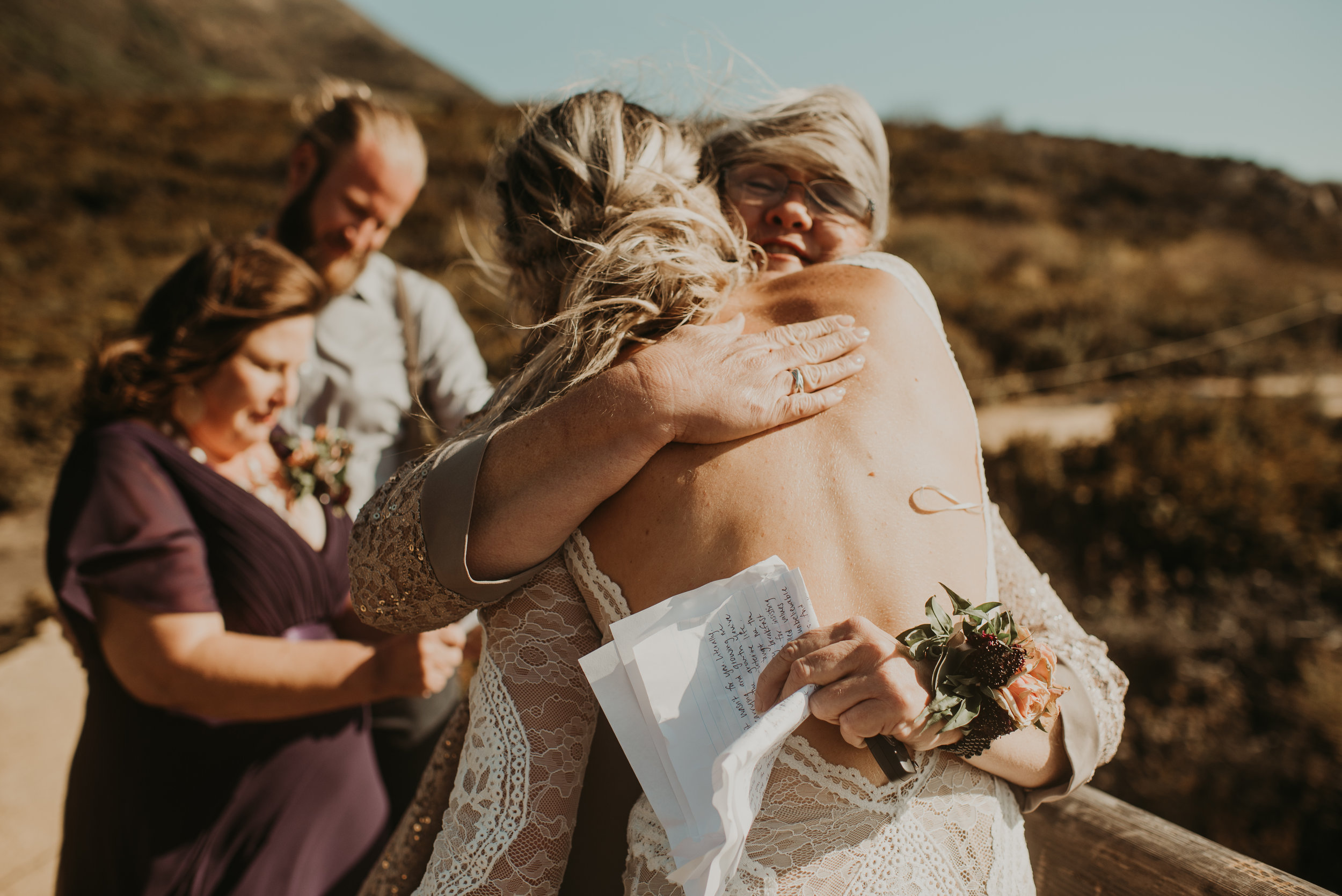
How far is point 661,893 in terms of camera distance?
1.16m

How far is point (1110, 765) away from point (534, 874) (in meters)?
3.72

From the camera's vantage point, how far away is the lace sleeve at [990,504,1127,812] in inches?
50.8

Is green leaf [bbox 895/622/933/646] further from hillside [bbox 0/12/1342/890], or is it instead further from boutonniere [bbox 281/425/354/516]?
boutonniere [bbox 281/425/354/516]

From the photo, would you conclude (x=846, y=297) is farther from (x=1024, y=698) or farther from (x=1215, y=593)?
(x=1215, y=593)

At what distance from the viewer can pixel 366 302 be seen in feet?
9.36

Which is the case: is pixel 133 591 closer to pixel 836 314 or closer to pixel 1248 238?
pixel 836 314

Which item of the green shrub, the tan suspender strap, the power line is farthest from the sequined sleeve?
the power line

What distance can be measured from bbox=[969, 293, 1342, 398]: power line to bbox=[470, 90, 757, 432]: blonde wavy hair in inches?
356

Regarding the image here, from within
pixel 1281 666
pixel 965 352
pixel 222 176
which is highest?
pixel 1281 666

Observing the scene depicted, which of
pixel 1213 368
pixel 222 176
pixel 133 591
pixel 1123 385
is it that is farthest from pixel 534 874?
pixel 222 176

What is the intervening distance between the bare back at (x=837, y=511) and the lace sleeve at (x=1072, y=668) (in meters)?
0.27

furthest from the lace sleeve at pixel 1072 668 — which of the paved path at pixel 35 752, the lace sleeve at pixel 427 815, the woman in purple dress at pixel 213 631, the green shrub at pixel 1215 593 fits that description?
the paved path at pixel 35 752

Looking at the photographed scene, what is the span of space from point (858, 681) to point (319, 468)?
1952 mm

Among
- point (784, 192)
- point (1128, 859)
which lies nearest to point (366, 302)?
point (784, 192)
